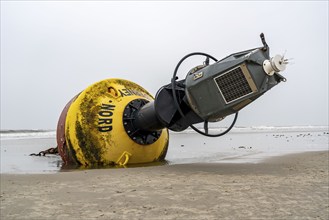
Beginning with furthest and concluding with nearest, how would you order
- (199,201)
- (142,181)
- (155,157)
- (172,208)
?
(155,157) → (142,181) → (199,201) → (172,208)

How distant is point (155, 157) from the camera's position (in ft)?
25.1

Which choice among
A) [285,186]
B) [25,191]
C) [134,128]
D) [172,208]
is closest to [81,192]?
[25,191]

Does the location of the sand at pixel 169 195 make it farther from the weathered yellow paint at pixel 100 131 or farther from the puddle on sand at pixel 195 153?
the puddle on sand at pixel 195 153

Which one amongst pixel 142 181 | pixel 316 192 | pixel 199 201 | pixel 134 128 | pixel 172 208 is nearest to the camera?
pixel 172 208

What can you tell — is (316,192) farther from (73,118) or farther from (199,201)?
(73,118)

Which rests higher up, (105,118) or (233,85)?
(233,85)

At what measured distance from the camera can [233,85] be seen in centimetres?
498

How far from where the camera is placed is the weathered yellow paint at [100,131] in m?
6.94

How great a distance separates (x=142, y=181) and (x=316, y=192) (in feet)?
7.25

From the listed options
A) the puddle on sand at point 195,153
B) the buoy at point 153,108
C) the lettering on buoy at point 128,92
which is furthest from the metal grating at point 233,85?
the lettering on buoy at point 128,92

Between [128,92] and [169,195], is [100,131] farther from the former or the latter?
[169,195]

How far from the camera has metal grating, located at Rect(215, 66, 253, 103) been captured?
486 cm

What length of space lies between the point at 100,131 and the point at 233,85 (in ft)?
10.3

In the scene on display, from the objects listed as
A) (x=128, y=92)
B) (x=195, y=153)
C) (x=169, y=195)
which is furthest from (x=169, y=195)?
(x=195, y=153)
